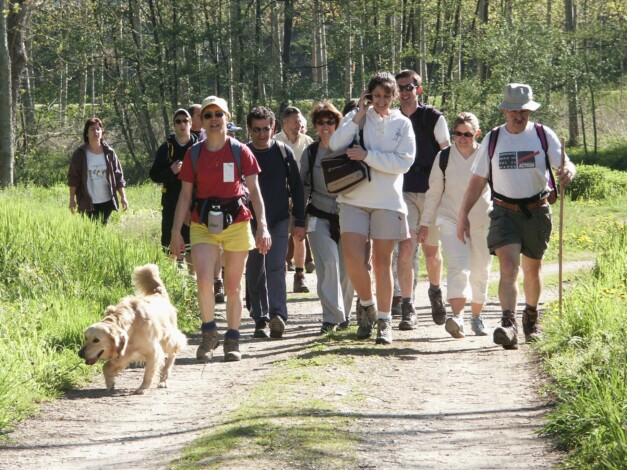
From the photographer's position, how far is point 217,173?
922 cm

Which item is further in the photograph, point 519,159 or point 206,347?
point 206,347

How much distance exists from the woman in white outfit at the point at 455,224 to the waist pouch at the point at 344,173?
1121 mm

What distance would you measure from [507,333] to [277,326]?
2414 millimetres

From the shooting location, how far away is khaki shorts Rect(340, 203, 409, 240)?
9562 millimetres

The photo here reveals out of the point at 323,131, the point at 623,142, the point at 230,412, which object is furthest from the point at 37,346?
the point at 623,142

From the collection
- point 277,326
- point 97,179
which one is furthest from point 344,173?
point 97,179

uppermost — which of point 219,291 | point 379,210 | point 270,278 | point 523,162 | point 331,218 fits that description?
point 523,162

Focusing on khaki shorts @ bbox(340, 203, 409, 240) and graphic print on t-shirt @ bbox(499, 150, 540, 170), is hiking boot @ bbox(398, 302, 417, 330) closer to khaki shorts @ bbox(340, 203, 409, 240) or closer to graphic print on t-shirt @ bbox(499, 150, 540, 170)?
khaki shorts @ bbox(340, 203, 409, 240)

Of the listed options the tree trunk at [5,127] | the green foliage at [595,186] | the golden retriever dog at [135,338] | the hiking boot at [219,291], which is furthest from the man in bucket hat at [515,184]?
the green foliage at [595,186]

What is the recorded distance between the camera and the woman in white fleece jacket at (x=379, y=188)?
9.48 metres

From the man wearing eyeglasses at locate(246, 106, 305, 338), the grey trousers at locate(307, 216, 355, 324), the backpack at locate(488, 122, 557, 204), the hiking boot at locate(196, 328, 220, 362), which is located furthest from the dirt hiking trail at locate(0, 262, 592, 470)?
the backpack at locate(488, 122, 557, 204)

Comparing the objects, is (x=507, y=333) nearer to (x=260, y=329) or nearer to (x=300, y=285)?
(x=260, y=329)

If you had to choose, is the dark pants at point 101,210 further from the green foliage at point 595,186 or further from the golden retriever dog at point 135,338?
the green foliage at point 595,186

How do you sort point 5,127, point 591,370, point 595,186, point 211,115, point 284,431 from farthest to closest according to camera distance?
point 595,186 < point 5,127 < point 211,115 < point 591,370 < point 284,431
